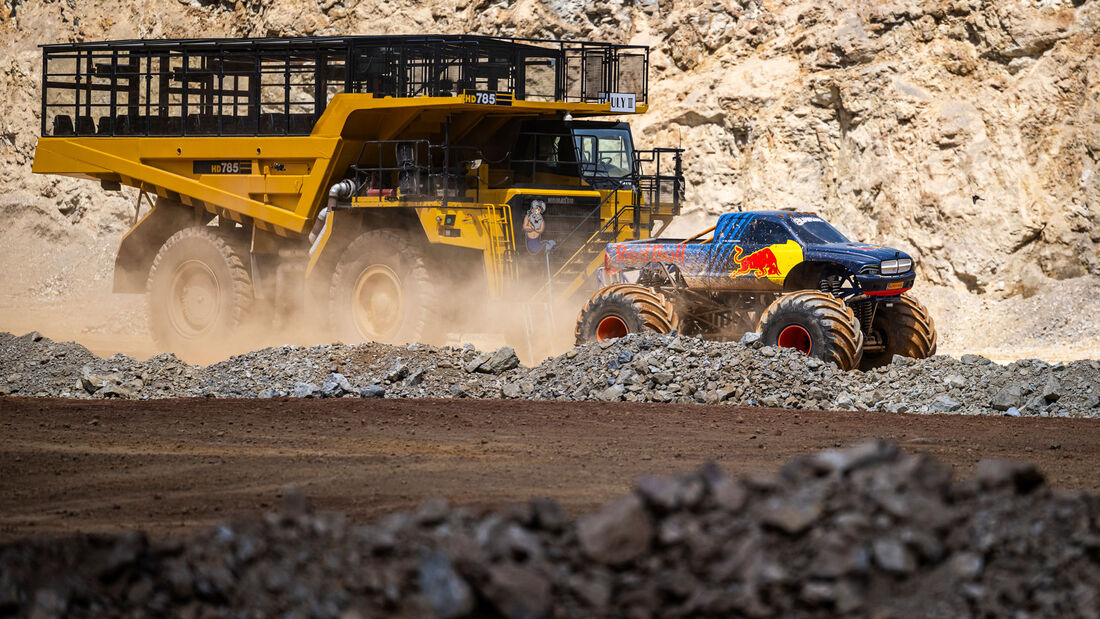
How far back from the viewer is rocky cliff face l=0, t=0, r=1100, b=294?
21328 mm

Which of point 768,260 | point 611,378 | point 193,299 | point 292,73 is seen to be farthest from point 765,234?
point 193,299

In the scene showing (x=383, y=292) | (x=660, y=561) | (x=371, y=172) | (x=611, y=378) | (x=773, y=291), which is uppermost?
(x=371, y=172)

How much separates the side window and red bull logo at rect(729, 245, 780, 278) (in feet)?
0.36

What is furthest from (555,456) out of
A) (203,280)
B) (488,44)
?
(203,280)

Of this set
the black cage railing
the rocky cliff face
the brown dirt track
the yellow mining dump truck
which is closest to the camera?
the brown dirt track

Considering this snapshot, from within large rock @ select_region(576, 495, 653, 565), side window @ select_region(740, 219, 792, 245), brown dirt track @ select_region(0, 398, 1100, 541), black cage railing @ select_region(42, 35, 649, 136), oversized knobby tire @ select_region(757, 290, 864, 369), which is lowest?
brown dirt track @ select_region(0, 398, 1100, 541)

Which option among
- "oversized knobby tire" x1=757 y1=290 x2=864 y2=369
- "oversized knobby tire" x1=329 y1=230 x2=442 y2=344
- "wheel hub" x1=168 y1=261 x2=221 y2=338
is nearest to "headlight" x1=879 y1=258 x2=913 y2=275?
"oversized knobby tire" x1=757 y1=290 x2=864 y2=369

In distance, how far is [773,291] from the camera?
49.1 ft

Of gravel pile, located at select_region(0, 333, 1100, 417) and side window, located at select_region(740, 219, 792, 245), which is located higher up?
side window, located at select_region(740, 219, 792, 245)

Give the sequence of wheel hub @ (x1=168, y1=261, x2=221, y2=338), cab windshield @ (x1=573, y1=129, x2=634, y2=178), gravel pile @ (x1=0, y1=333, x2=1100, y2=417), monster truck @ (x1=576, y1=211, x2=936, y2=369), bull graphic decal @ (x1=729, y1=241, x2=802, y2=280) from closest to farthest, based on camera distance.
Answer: gravel pile @ (x1=0, y1=333, x2=1100, y2=417) < monster truck @ (x1=576, y1=211, x2=936, y2=369) < bull graphic decal @ (x1=729, y1=241, x2=802, y2=280) < cab windshield @ (x1=573, y1=129, x2=634, y2=178) < wheel hub @ (x1=168, y1=261, x2=221, y2=338)

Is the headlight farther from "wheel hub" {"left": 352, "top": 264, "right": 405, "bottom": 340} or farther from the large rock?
the large rock

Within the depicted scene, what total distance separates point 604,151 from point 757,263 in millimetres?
4004

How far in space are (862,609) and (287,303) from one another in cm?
1530

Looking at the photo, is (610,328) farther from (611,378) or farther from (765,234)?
(765,234)
